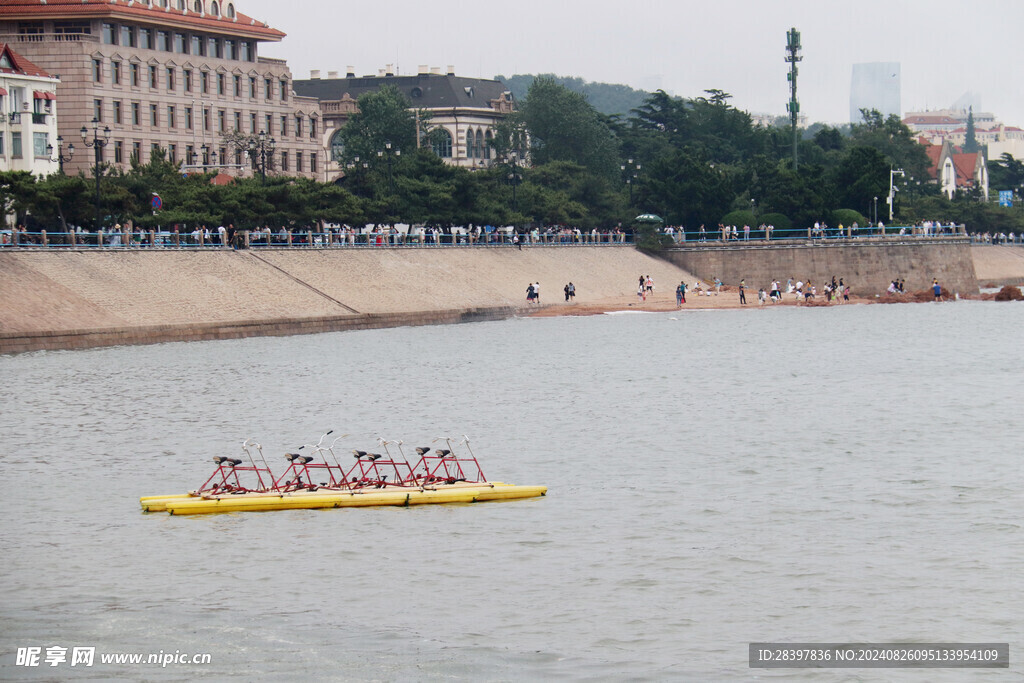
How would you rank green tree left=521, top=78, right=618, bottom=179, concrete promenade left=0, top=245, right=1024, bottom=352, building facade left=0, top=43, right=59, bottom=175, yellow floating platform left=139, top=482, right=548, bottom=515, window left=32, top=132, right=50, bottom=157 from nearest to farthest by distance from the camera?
yellow floating platform left=139, top=482, right=548, bottom=515
concrete promenade left=0, top=245, right=1024, bottom=352
building facade left=0, top=43, right=59, bottom=175
window left=32, top=132, right=50, bottom=157
green tree left=521, top=78, right=618, bottom=179

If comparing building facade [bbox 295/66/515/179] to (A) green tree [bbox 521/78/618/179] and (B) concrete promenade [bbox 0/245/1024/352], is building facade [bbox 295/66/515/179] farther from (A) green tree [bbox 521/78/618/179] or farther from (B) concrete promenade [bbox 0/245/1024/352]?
(B) concrete promenade [bbox 0/245/1024/352]

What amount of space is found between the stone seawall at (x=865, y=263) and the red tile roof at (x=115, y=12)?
141ft

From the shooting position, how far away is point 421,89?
148m

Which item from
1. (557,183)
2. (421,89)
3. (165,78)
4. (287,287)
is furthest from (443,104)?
(287,287)

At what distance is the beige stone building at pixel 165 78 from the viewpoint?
96.6 meters

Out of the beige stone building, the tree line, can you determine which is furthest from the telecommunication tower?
the beige stone building

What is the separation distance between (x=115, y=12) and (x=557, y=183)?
120ft

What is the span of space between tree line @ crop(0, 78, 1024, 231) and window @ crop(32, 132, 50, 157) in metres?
4.92

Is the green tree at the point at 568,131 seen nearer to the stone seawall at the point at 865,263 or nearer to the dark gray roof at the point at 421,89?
the dark gray roof at the point at 421,89

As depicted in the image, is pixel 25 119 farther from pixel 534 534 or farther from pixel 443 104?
pixel 534 534

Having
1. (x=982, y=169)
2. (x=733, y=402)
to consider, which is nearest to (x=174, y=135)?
(x=733, y=402)

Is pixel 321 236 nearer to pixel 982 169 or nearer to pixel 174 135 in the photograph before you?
pixel 174 135

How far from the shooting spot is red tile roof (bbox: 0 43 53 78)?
8712cm

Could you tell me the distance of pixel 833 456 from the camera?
30453mm
